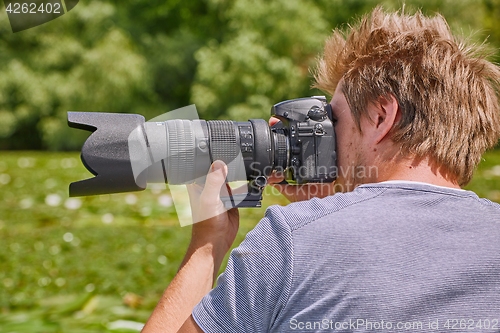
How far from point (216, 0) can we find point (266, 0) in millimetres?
1613

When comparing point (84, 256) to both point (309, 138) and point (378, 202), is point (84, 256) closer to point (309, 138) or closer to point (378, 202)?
point (309, 138)

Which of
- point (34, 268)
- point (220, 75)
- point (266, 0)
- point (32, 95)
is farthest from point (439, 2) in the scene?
point (34, 268)

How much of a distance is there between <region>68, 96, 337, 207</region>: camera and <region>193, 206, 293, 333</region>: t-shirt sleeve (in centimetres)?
36

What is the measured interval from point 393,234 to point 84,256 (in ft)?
9.43

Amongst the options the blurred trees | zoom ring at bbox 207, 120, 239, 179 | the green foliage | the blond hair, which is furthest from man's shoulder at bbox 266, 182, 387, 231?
the green foliage

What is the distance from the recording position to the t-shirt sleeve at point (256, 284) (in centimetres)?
81

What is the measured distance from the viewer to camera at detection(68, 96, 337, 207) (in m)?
1.21

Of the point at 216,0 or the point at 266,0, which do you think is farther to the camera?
the point at 216,0

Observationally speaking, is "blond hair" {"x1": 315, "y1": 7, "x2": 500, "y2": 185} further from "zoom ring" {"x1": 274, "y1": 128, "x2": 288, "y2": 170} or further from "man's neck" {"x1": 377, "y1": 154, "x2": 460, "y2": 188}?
"zoom ring" {"x1": 274, "y1": 128, "x2": 288, "y2": 170}

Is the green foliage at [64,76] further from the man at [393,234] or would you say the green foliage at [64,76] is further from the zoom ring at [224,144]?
the man at [393,234]

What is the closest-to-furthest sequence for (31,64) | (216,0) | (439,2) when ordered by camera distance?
(439,2) < (31,64) < (216,0)

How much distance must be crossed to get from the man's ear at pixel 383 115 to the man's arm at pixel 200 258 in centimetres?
31

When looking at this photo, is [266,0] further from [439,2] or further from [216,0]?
[439,2]

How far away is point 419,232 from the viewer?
0.83 meters
